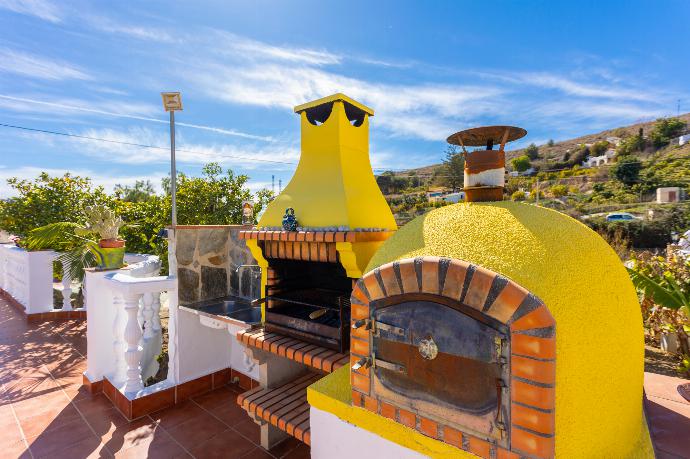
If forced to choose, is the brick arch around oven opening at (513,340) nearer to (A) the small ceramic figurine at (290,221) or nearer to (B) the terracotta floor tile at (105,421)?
(A) the small ceramic figurine at (290,221)

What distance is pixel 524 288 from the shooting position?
1.41 m

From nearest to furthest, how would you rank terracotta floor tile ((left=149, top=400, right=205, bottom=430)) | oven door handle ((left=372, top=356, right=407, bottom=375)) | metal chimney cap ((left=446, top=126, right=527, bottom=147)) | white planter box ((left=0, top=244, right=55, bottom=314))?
oven door handle ((left=372, top=356, right=407, bottom=375)), metal chimney cap ((left=446, top=126, right=527, bottom=147)), terracotta floor tile ((left=149, top=400, right=205, bottom=430)), white planter box ((left=0, top=244, right=55, bottom=314))

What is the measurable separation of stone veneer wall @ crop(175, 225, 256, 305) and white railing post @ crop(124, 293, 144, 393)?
1.86 ft

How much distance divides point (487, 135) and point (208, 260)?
168 inches

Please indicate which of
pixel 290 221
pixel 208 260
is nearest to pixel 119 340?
pixel 208 260

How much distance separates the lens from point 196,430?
373cm

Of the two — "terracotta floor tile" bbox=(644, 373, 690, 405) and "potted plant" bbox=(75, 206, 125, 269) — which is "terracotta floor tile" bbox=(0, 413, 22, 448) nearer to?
"potted plant" bbox=(75, 206, 125, 269)

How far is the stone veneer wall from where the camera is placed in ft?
14.5

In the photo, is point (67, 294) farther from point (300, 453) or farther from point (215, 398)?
point (300, 453)

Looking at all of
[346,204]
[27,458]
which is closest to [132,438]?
[27,458]

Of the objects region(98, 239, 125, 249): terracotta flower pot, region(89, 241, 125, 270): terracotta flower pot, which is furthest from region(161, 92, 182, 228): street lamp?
region(89, 241, 125, 270): terracotta flower pot

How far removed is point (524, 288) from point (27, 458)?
5035 millimetres

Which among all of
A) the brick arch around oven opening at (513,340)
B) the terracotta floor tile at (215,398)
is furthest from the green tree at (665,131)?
the terracotta floor tile at (215,398)

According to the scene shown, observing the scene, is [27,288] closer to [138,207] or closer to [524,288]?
[138,207]
